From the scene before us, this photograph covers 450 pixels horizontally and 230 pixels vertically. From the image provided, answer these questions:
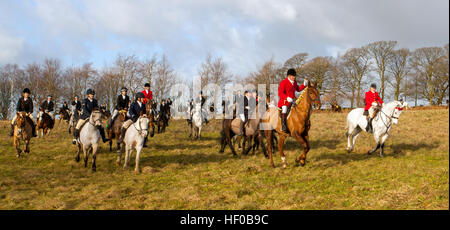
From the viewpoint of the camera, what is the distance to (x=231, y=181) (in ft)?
26.9

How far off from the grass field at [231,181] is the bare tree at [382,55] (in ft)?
90.3

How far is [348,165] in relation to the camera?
32.0 feet

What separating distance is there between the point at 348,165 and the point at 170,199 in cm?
673

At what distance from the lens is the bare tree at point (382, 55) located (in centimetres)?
3684

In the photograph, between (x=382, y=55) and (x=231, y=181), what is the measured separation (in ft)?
125

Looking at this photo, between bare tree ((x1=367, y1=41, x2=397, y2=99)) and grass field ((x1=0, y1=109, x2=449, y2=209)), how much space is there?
27517 mm

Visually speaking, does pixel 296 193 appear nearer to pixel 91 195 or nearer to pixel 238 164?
pixel 238 164

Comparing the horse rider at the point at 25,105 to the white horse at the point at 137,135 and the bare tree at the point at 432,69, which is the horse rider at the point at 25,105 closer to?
the white horse at the point at 137,135

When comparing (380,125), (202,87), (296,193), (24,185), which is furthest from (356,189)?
(202,87)

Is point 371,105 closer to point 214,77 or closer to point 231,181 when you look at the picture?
point 231,181

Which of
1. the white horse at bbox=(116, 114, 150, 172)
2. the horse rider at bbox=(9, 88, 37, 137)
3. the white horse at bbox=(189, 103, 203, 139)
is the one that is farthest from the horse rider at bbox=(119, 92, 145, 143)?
the white horse at bbox=(189, 103, 203, 139)

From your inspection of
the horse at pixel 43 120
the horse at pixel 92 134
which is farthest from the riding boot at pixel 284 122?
the horse at pixel 43 120

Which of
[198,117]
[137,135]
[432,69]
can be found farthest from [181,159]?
[432,69]

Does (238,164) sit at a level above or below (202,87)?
below
